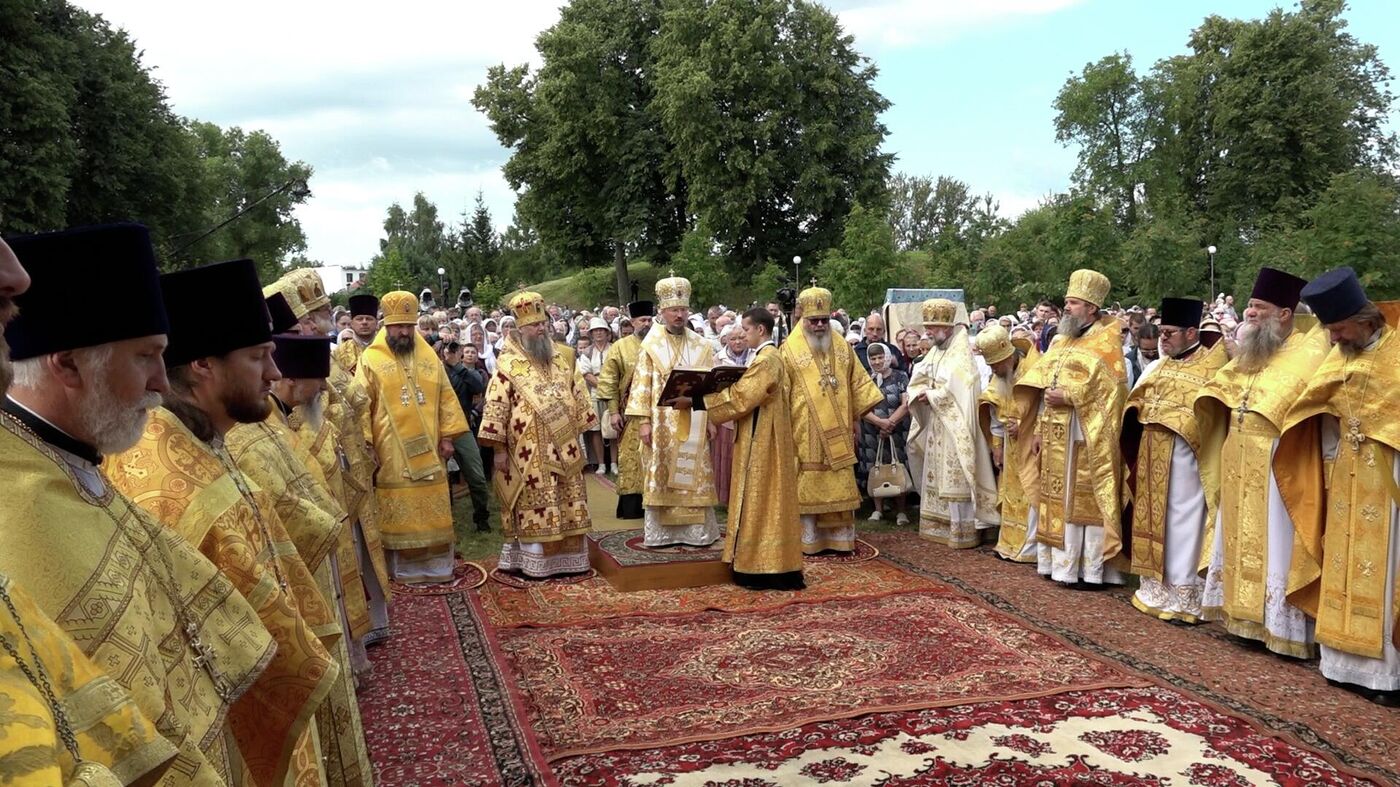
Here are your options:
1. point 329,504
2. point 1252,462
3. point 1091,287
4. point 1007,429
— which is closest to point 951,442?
point 1007,429

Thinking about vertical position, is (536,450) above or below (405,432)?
below

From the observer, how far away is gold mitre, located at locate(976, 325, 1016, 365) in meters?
8.34

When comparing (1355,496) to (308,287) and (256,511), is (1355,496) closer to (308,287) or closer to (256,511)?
(256,511)

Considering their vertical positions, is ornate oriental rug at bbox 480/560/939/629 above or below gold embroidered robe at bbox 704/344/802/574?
below

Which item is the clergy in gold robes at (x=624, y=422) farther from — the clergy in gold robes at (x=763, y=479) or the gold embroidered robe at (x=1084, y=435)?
the gold embroidered robe at (x=1084, y=435)

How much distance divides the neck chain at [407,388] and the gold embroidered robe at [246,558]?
4.90m

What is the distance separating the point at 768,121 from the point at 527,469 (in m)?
28.8

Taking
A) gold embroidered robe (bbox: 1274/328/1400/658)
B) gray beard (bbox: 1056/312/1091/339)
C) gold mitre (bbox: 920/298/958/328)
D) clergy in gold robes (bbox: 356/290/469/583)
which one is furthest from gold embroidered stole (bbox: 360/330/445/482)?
gold embroidered robe (bbox: 1274/328/1400/658)

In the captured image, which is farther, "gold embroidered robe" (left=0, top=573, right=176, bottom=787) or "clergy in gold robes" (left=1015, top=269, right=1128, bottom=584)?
"clergy in gold robes" (left=1015, top=269, right=1128, bottom=584)

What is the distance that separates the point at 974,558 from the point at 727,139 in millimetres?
28019

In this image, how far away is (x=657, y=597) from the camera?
284 inches

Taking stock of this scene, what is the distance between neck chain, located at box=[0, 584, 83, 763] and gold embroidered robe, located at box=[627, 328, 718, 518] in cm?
693

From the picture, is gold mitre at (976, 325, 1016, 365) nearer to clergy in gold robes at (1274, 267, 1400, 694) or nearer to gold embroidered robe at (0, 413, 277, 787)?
clergy in gold robes at (1274, 267, 1400, 694)

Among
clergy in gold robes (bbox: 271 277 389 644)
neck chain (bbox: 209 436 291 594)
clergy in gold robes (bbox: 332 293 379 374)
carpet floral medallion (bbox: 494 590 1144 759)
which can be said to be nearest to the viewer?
neck chain (bbox: 209 436 291 594)
